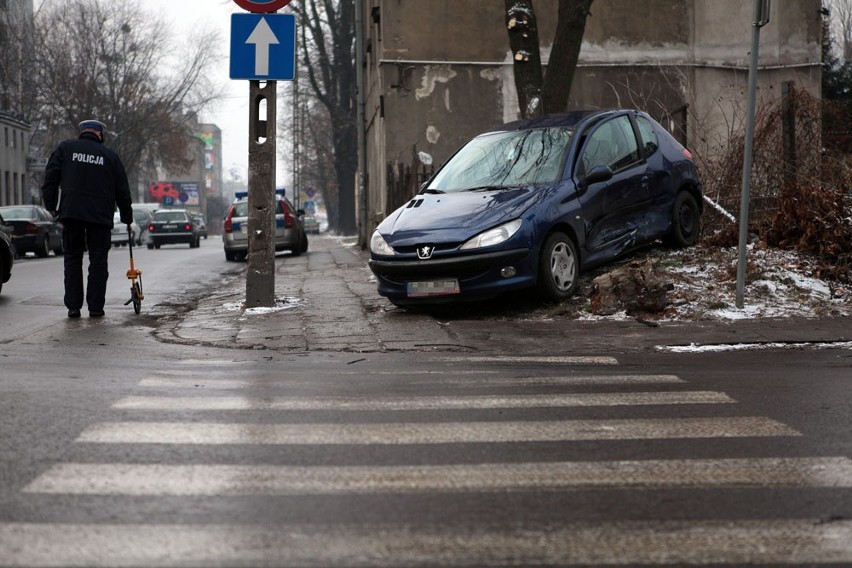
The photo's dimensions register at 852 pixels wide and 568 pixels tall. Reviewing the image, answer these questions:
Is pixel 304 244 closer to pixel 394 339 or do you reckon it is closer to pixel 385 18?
pixel 385 18

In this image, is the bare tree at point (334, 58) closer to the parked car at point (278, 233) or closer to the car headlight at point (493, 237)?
the parked car at point (278, 233)

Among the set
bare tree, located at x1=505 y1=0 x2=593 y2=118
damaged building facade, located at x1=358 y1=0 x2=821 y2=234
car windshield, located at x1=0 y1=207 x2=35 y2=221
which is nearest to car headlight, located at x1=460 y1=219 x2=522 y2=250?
bare tree, located at x1=505 y1=0 x2=593 y2=118

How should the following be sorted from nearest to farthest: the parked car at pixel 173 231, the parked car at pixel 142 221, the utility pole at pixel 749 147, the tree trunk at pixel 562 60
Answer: the utility pole at pixel 749 147
the tree trunk at pixel 562 60
the parked car at pixel 173 231
the parked car at pixel 142 221

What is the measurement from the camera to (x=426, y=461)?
470cm

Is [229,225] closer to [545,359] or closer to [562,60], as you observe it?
[562,60]

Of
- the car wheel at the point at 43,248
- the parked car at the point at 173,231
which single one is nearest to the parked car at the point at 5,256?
the car wheel at the point at 43,248

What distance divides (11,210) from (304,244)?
9.83 metres

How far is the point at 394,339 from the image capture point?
8.90m

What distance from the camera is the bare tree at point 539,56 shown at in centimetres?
1536

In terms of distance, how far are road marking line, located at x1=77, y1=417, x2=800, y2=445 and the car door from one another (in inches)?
222

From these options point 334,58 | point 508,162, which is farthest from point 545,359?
point 334,58

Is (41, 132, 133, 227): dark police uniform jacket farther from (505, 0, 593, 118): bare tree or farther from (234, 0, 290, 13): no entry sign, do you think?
(505, 0, 593, 118): bare tree

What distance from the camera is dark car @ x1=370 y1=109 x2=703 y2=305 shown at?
1002 centimetres

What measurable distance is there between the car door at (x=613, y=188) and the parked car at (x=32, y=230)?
2288cm
